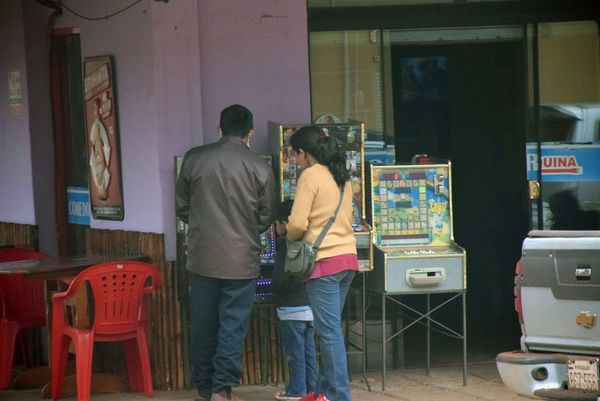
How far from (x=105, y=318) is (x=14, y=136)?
317cm

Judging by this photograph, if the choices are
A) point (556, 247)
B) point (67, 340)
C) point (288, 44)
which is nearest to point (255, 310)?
point (67, 340)

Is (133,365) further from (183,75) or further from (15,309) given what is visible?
(183,75)

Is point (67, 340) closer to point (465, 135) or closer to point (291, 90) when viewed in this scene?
point (291, 90)

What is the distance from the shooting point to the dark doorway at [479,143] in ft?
35.6

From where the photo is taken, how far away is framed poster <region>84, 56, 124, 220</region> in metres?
10.1

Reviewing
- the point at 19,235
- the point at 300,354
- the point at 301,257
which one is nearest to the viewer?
the point at 301,257

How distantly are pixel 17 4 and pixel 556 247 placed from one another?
6010mm

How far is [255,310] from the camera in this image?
9.72m

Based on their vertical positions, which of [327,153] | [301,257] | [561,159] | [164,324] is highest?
[327,153]

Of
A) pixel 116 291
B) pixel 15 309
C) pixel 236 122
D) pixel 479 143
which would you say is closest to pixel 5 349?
pixel 15 309

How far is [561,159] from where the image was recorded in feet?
35.3

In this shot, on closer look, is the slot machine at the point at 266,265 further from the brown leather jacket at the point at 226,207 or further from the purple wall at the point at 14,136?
the purple wall at the point at 14,136

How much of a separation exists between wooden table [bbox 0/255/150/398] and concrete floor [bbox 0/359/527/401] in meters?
0.12

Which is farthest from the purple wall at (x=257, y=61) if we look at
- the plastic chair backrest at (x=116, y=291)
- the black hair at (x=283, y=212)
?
the plastic chair backrest at (x=116, y=291)
